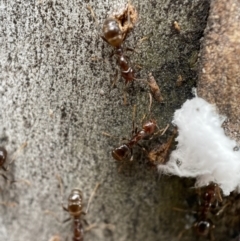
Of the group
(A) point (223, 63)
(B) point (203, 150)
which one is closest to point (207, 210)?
(B) point (203, 150)

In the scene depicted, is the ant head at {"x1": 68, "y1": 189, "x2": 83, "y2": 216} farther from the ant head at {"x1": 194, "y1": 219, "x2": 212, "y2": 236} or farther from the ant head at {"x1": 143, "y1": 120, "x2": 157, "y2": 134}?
the ant head at {"x1": 194, "y1": 219, "x2": 212, "y2": 236}

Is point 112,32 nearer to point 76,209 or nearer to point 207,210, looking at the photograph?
point 76,209

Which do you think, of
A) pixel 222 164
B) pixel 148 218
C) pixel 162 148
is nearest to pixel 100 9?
pixel 162 148

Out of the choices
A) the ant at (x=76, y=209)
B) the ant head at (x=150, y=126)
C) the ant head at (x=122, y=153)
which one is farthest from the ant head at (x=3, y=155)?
the ant head at (x=150, y=126)

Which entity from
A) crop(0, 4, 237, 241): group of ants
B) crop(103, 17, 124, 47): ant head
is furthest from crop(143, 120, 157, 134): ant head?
crop(103, 17, 124, 47): ant head

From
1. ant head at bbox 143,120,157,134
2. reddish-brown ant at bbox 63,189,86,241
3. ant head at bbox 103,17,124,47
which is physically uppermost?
ant head at bbox 103,17,124,47
